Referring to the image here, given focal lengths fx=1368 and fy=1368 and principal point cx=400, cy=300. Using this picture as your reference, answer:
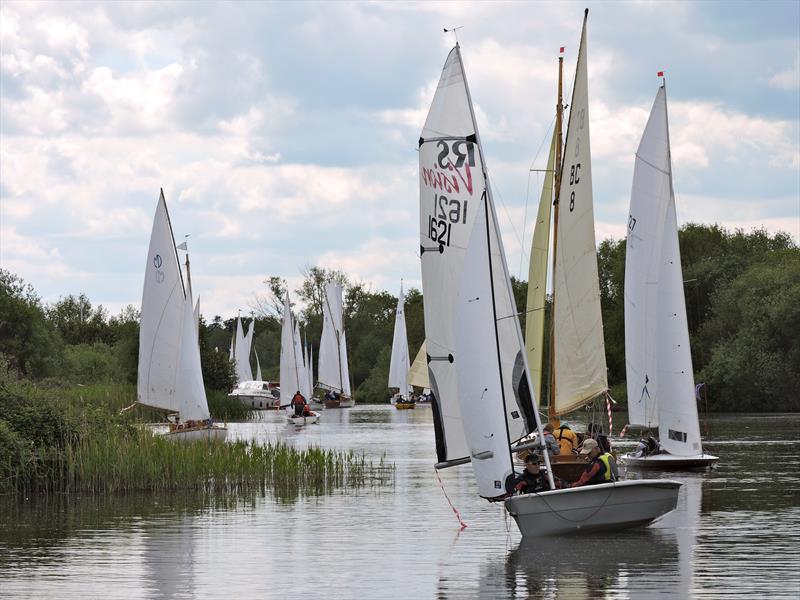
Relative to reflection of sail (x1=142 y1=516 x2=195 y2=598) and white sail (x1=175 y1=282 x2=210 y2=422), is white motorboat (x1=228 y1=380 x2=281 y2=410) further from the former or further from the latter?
reflection of sail (x1=142 y1=516 x2=195 y2=598)

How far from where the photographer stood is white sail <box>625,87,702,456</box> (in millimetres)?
35844

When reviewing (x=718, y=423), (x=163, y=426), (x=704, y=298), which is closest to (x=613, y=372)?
(x=704, y=298)

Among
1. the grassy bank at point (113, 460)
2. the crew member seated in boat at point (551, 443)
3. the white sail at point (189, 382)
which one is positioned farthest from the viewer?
the white sail at point (189, 382)

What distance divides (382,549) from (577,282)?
13718 mm

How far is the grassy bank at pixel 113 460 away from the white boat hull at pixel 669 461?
A: 23.8ft

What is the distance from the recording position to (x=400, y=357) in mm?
111938

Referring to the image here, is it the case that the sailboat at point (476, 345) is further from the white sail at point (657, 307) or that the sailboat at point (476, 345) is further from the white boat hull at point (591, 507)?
the white sail at point (657, 307)

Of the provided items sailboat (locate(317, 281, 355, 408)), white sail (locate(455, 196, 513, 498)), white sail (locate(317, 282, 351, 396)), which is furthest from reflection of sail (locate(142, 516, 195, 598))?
white sail (locate(317, 282, 351, 396))

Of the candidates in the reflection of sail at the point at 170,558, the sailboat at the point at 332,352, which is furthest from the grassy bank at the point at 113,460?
the sailboat at the point at 332,352

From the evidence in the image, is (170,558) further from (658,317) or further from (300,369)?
(300,369)

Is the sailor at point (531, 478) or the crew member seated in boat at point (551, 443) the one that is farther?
the crew member seated in boat at point (551, 443)

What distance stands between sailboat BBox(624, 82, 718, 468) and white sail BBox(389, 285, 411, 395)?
68.2 meters

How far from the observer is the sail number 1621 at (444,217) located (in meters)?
26.3

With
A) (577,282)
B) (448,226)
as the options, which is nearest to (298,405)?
(577,282)
